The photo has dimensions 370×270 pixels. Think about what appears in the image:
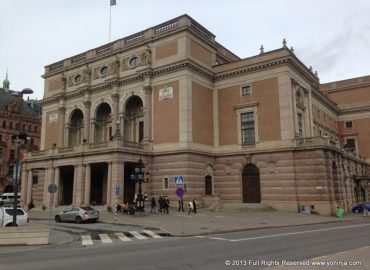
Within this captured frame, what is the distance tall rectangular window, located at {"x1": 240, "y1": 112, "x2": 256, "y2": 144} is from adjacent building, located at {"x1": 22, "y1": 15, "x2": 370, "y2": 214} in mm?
126

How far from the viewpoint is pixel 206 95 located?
46.5 m

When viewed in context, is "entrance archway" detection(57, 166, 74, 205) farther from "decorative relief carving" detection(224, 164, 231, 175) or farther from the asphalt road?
the asphalt road

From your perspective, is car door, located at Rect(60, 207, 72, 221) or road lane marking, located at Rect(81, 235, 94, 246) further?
car door, located at Rect(60, 207, 72, 221)

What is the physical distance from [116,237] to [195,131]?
78.0ft

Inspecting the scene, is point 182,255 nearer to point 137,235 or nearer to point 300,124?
point 137,235

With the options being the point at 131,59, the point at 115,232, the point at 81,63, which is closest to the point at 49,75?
the point at 81,63

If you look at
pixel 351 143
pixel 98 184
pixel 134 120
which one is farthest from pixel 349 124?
pixel 98 184

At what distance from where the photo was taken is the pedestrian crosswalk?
19156 millimetres

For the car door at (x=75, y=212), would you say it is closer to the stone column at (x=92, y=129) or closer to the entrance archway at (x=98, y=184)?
the entrance archway at (x=98, y=184)

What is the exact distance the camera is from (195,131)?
142ft

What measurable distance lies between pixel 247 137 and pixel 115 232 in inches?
982

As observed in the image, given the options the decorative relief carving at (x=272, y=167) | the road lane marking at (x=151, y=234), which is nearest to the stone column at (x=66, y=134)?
the decorative relief carving at (x=272, y=167)

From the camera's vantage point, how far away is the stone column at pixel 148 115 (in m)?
45.0

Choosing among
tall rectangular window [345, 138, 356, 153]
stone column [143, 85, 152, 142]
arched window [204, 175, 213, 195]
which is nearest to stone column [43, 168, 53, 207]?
stone column [143, 85, 152, 142]
